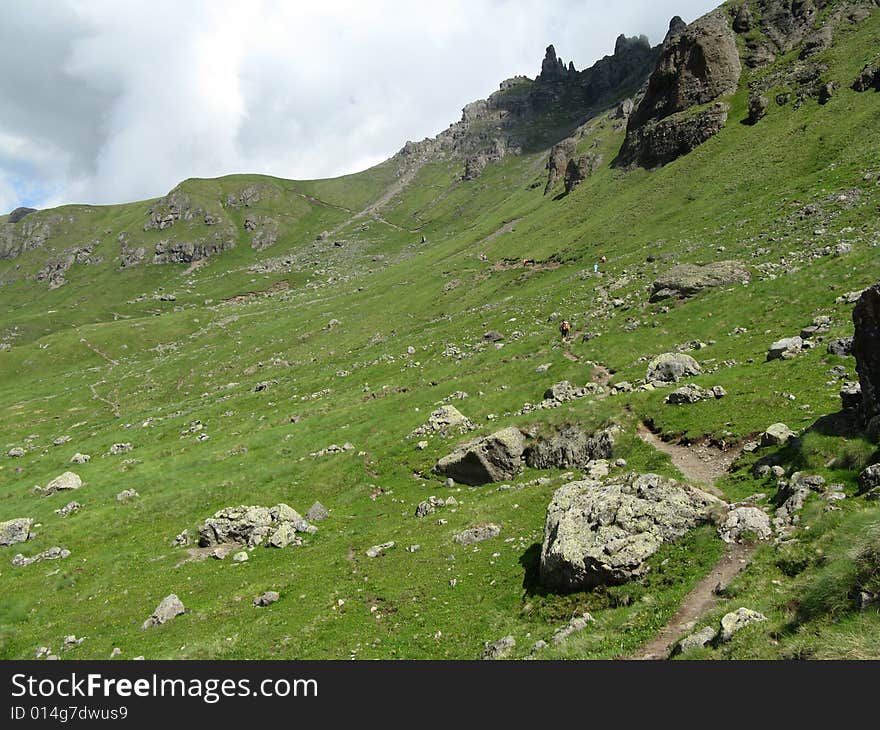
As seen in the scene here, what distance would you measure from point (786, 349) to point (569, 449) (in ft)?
51.9

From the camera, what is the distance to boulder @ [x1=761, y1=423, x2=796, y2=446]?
22.1 metres

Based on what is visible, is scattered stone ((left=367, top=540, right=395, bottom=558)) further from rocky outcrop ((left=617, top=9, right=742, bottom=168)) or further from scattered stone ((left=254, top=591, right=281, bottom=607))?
rocky outcrop ((left=617, top=9, right=742, bottom=168))

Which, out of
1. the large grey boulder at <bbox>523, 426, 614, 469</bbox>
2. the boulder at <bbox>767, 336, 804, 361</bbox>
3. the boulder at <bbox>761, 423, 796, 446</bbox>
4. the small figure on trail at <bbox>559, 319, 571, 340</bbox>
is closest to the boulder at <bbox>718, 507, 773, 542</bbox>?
the boulder at <bbox>761, 423, 796, 446</bbox>

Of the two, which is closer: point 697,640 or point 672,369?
point 697,640

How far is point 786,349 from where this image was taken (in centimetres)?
3169

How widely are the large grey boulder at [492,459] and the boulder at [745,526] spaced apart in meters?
16.7

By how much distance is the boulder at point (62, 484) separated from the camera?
48.1m

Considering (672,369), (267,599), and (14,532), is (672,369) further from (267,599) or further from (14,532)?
(14,532)

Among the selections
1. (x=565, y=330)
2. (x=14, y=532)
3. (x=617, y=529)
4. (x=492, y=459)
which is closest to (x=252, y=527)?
(x=492, y=459)

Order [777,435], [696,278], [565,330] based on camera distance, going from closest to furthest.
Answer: [777,435] → [696,278] → [565,330]

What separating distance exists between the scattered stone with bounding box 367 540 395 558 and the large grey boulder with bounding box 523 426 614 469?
445 inches

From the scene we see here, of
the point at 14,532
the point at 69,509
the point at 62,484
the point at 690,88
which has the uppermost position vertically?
the point at 690,88

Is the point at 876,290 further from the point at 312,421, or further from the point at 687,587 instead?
the point at 312,421
